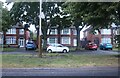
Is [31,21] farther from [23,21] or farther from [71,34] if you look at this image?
[71,34]

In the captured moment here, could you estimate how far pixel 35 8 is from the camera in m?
44.1

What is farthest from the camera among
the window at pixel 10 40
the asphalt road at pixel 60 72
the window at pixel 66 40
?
the window at pixel 66 40

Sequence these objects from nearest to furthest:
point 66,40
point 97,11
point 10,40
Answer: point 97,11
point 10,40
point 66,40

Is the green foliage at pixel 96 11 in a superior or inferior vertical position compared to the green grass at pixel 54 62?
superior

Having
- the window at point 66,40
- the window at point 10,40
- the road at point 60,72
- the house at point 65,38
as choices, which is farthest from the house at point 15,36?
the road at point 60,72

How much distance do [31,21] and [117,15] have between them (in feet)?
104

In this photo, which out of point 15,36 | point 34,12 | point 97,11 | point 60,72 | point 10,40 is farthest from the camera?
point 15,36

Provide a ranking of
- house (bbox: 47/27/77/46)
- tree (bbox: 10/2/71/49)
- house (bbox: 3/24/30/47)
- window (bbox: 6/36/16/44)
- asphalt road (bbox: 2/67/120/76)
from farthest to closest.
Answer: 1. house (bbox: 47/27/77/46)
2. house (bbox: 3/24/30/47)
3. window (bbox: 6/36/16/44)
4. tree (bbox: 10/2/71/49)
5. asphalt road (bbox: 2/67/120/76)

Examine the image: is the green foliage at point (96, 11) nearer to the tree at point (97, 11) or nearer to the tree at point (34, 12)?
the tree at point (97, 11)

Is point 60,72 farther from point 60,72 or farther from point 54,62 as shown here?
point 54,62

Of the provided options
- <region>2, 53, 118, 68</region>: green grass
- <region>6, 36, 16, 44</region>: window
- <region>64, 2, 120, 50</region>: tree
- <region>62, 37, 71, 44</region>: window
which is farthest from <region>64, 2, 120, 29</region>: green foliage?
<region>62, 37, 71, 44</region>: window

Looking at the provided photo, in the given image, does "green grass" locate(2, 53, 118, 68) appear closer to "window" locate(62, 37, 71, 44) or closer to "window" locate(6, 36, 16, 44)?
"window" locate(6, 36, 16, 44)

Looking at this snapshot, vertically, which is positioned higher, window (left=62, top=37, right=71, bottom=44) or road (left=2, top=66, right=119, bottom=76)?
window (left=62, top=37, right=71, bottom=44)

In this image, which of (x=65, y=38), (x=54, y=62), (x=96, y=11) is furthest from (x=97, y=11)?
(x=65, y=38)
